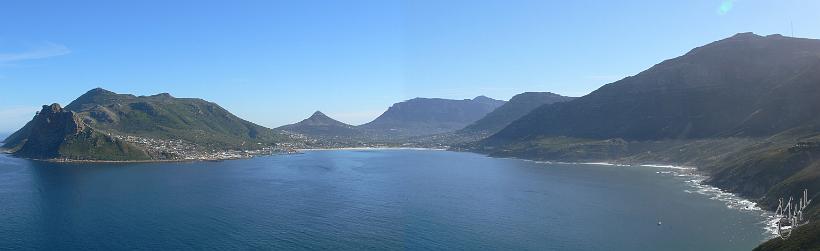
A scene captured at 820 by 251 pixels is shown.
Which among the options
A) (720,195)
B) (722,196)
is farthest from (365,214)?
(720,195)

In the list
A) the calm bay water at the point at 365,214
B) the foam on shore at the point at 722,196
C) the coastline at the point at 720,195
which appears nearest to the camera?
the calm bay water at the point at 365,214

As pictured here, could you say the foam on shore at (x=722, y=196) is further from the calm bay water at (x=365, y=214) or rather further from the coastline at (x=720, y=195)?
the calm bay water at (x=365, y=214)

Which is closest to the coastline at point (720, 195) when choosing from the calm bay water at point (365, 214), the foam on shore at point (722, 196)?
the foam on shore at point (722, 196)

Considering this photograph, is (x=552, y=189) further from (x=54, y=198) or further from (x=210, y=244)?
(x=54, y=198)

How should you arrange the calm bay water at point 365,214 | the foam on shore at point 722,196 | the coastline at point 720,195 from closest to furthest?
the calm bay water at point 365,214 → the coastline at point 720,195 → the foam on shore at point 722,196

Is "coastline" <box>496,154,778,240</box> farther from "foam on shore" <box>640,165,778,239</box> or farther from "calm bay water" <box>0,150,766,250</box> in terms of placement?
"calm bay water" <box>0,150,766,250</box>

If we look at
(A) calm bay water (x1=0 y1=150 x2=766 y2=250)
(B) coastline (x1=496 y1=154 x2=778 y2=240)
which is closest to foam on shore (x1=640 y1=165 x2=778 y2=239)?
(B) coastline (x1=496 y1=154 x2=778 y2=240)

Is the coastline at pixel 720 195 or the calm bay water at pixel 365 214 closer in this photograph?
the calm bay water at pixel 365 214

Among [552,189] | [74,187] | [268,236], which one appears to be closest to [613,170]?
[552,189]
